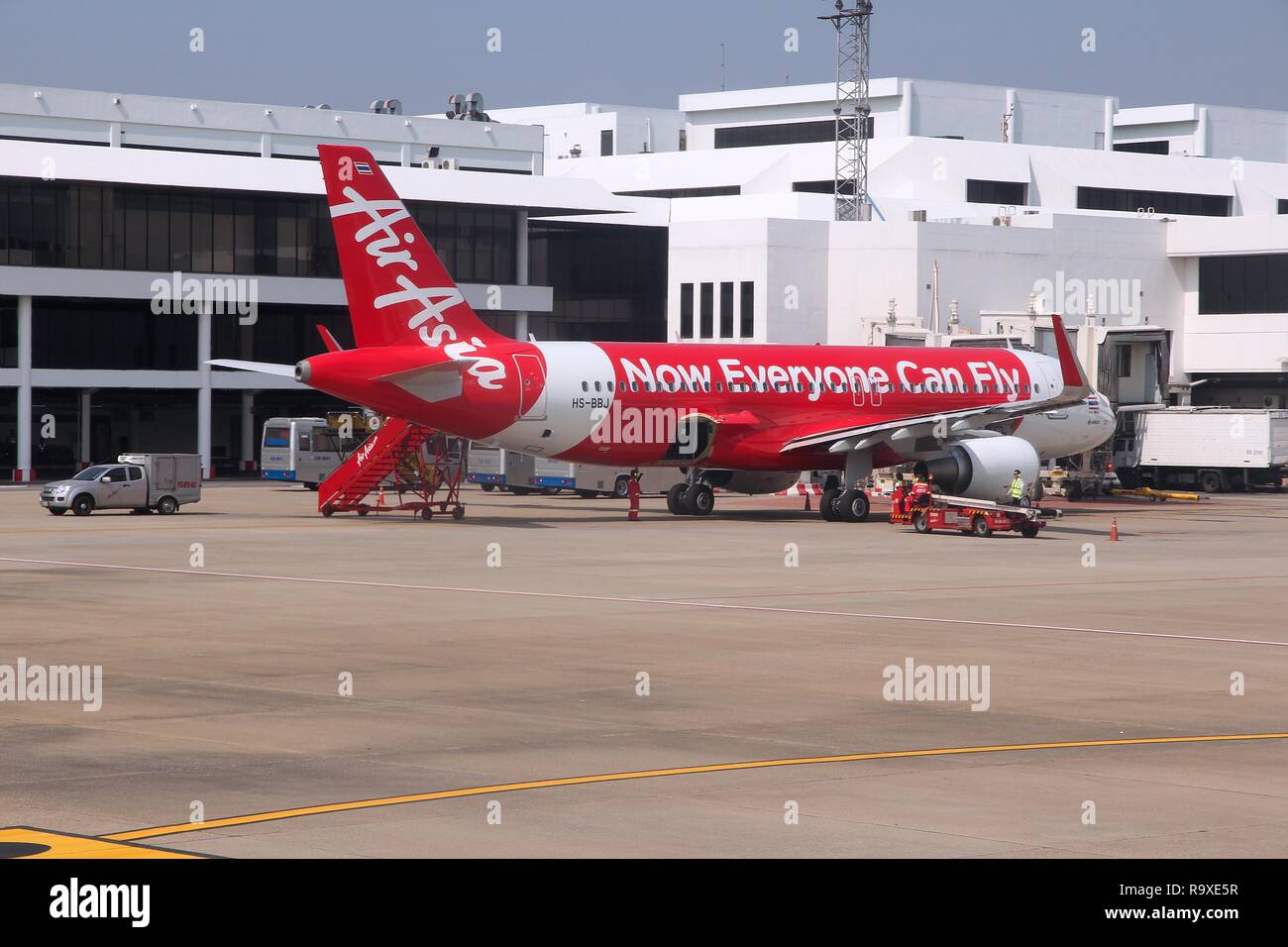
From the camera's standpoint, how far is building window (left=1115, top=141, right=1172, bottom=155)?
14725 cm

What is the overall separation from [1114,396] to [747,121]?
68.0 meters

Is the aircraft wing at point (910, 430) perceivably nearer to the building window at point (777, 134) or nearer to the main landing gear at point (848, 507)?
the main landing gear at point (848, 507)

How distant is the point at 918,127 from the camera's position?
123 metres

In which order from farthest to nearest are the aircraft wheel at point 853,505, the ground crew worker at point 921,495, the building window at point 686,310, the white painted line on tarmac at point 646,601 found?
Result: the building window at point 686,310 < the aircraft wheel at point 853,505 < the ground crew worker at point 921,495 < the white painted line on tarmac at point 646,601

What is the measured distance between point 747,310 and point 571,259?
31.2 meters

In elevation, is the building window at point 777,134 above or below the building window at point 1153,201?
above

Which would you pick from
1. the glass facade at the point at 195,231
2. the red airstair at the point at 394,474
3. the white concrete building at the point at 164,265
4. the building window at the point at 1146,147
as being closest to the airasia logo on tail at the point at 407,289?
the red airstair at the point at 394,474

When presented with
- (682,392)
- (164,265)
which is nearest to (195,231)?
(164,265)

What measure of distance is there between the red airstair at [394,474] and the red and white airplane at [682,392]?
3583 millimetres

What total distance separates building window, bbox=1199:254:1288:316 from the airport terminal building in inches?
4.5

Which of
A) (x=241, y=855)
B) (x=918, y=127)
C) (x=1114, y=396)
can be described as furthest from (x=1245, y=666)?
(x=918, y=127)

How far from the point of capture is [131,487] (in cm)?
5456

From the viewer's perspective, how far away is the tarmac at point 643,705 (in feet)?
42.0
